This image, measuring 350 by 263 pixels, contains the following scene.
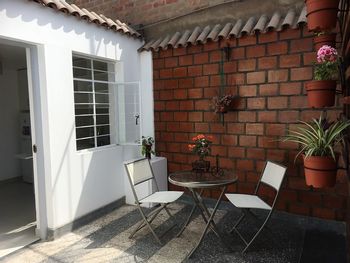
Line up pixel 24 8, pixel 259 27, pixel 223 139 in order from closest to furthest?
pixel 24 8, pixel 259 27, pixel 223 139

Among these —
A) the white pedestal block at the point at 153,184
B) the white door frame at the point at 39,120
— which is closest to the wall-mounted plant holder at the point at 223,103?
the white pedestal block at the point at 153,184

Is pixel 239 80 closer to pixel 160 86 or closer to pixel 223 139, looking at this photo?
pixel 223 139

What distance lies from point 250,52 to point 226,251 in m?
2.43

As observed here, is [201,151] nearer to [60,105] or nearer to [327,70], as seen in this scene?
[327,70]

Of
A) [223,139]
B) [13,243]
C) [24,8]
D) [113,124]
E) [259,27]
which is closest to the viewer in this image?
[24,8]

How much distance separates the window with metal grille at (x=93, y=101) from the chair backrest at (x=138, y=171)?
863mm

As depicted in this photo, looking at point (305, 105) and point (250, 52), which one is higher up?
point (250, 52)

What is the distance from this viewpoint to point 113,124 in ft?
14.0

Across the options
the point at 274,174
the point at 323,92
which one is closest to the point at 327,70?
the point at 323,92

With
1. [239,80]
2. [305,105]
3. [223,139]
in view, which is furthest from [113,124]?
[305,105]

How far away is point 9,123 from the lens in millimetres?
5613

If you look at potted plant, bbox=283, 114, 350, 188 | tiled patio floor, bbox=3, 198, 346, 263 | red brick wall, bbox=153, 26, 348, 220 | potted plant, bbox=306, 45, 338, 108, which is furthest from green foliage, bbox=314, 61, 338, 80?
tiled patio floor, bbox=3, 198, 346, 263

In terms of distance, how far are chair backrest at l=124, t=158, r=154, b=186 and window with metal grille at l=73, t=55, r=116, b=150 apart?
86cm

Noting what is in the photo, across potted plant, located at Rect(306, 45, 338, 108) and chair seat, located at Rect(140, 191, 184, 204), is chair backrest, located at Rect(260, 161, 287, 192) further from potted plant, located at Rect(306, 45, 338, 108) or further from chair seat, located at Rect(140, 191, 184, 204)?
chair seat, located at Rect(140, 191, 184, 204)
